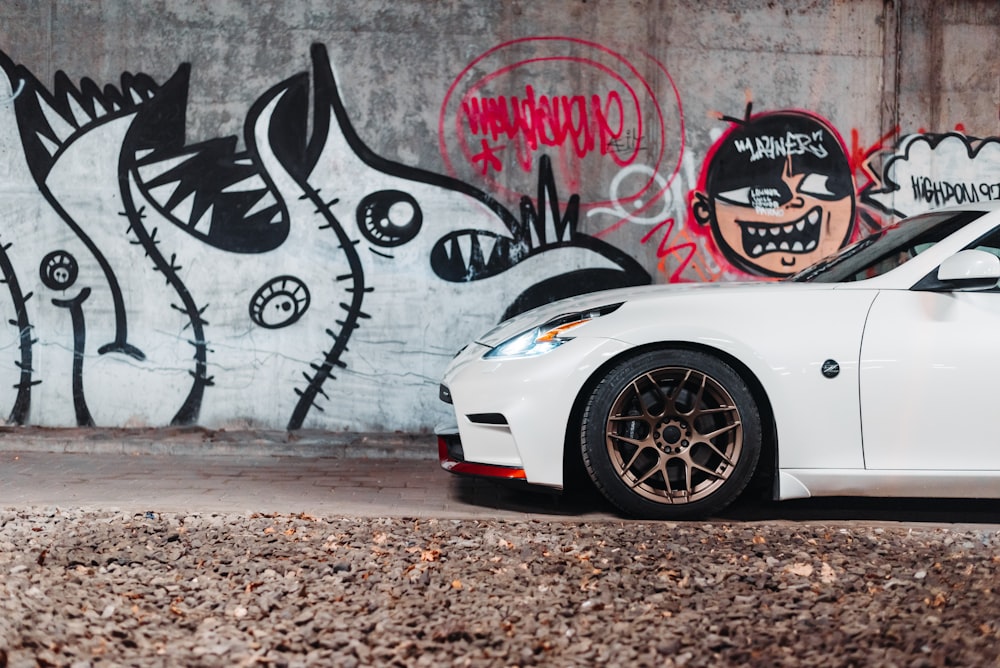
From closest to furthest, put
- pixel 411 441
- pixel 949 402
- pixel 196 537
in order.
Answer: pixel 196 537
pixel 949 402
pixel 411 441

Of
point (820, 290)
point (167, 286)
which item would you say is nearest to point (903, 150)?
point (820, 290)

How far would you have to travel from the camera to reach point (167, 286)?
23.3 ft

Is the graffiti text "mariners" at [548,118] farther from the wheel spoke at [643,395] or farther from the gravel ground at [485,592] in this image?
the gravel ground at [485,592]

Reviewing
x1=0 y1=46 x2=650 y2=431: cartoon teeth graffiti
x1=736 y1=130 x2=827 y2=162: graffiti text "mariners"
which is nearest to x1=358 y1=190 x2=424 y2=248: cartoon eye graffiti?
x1=0 y1=46 x2=650 y2=431: cartoon teeth graffiti

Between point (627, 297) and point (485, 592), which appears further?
point (627, 297)

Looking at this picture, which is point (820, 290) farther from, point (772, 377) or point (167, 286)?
point (167, 286)

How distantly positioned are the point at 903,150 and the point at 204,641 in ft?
20.1

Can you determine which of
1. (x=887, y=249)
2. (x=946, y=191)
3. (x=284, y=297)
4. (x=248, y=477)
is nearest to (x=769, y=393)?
(x=887, y=249)

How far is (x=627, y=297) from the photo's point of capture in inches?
191

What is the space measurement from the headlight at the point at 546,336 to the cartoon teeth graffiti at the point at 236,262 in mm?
2409

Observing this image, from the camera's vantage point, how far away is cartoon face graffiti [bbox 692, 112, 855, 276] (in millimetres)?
7211

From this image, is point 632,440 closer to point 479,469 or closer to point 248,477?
point 479,469

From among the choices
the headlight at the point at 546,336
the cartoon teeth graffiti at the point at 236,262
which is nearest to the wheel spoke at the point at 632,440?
the headlight at the point at 546,336

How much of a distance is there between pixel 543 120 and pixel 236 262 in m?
2.39
